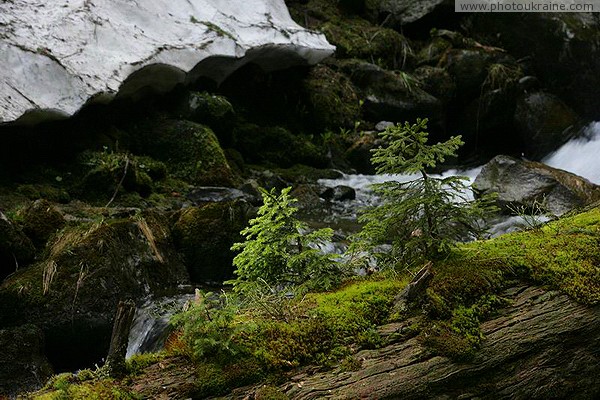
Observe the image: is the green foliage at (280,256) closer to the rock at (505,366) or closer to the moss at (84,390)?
the rock at (505,366)

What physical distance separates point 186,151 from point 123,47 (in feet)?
7.78

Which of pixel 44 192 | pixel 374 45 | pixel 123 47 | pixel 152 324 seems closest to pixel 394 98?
pixel 374 45

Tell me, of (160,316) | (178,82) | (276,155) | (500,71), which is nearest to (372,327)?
(160,316)

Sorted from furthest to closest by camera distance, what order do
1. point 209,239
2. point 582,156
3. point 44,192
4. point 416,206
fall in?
point 582,156 < point 44,192 < point 209,239 < point 416,206

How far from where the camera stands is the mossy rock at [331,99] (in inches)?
549

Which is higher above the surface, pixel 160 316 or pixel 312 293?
pixel 312 293

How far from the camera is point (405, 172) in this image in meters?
3.37

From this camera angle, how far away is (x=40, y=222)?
20.8ft

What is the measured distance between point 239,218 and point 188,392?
15.7 feet

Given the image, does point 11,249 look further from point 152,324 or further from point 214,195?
point 214,195

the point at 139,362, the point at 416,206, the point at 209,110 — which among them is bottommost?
the point at 139,362

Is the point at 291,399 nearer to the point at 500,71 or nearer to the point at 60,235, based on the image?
the point at 60,235

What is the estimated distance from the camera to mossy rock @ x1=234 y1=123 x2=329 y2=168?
1245cm

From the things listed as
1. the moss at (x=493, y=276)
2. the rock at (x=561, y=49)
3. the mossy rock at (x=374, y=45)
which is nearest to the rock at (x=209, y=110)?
the mossy rock at (x=374, y=45)
